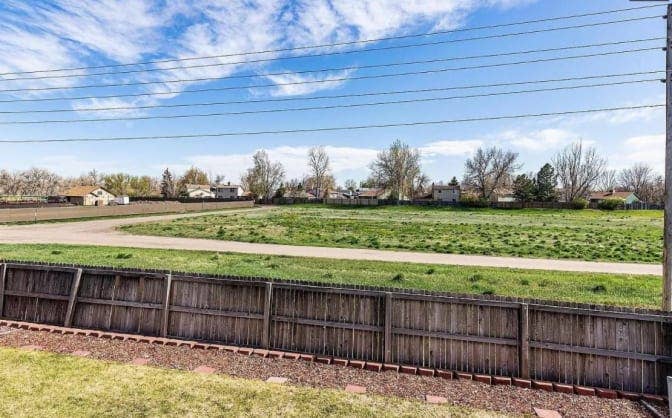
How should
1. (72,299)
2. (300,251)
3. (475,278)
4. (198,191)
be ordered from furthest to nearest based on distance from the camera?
1. (198,191)
2. (300,251)
3. (475,278)
4. (72,299)

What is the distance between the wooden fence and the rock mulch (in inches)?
15.0

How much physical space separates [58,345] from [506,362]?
7298 mm

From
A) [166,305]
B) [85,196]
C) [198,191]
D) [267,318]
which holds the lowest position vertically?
[267,318]

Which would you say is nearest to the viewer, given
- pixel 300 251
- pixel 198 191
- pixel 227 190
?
pixel 300 251

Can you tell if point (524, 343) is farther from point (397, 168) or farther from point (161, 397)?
point (397, 168)

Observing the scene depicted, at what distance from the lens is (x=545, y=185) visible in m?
75.6

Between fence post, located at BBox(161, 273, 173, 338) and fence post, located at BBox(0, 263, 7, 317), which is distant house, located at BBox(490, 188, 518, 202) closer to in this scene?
fence post, located at BBox(161, 273, 173, 338)

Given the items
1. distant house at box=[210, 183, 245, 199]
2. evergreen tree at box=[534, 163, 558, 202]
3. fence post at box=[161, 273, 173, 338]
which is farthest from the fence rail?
distant house at box=[210, 183, 245, 199]

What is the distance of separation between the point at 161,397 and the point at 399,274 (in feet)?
28.3

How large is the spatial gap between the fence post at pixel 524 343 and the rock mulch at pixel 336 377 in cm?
34

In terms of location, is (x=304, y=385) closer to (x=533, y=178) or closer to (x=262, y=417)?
(x=262, y=417)

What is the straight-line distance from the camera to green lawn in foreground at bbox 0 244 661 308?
36.2ft

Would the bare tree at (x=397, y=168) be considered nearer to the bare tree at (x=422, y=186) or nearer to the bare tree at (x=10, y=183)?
the bare tree at (x=422, y=186)

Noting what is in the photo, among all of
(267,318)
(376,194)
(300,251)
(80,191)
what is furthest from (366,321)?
(376,194)
